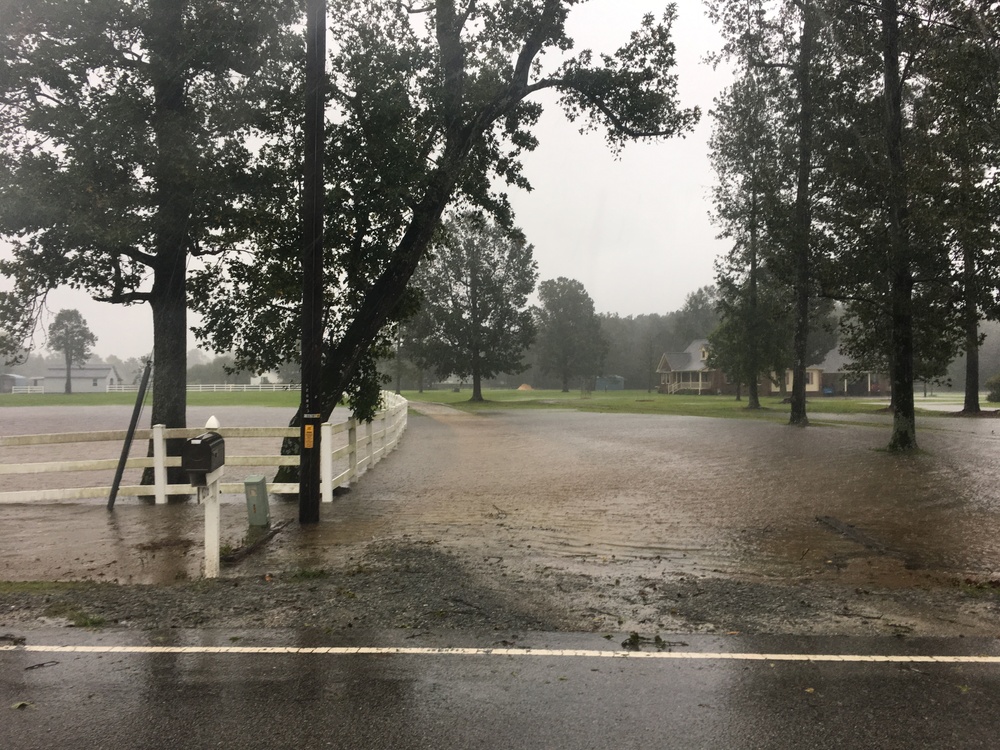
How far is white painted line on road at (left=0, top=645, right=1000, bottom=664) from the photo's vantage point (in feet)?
15.0

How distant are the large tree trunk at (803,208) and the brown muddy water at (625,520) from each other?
19.4 ft

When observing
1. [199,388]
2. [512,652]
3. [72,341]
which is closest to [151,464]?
[512,652]

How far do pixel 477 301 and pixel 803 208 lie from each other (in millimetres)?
36578

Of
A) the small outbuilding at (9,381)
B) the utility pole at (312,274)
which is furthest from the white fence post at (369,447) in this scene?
the small outbuilding at (9,381)

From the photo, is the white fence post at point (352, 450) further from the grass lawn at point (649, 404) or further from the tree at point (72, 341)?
the tree at point (72, 341)

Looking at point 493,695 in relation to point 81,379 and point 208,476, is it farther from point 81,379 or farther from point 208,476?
point 81,379

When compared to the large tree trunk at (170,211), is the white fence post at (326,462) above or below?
below

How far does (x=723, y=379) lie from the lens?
80125mm

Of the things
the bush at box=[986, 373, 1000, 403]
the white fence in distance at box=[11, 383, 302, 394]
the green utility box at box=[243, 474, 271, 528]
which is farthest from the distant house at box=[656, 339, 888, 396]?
the green utility box at box=[243, 474, 271, 528]

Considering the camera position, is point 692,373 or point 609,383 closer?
point 692,373

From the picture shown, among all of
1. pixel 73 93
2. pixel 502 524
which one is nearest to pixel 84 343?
pixel 73 93

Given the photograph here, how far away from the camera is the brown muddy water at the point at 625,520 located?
24.4 feet

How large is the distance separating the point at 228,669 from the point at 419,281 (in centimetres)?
5030

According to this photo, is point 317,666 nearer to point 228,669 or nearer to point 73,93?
point 228,669
